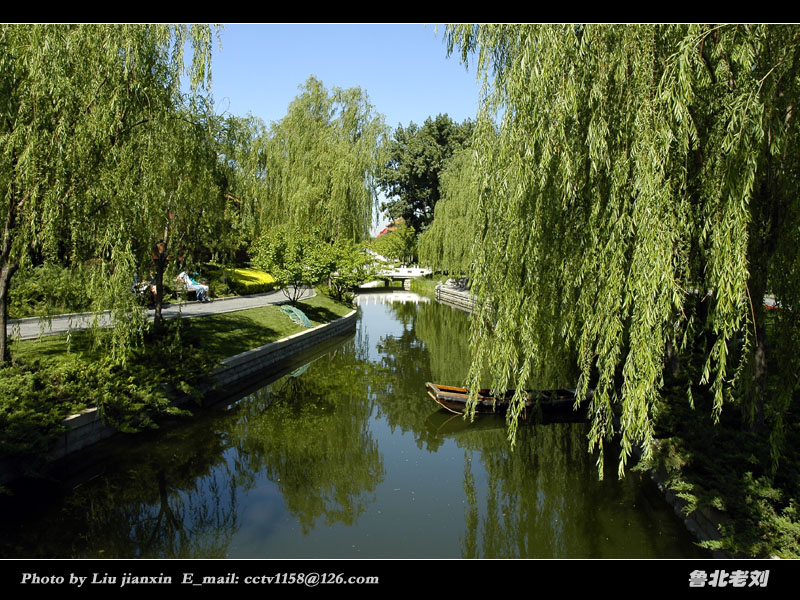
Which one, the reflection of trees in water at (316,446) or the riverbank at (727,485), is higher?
the riverbank at (727,485)

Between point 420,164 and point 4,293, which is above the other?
point 420,164

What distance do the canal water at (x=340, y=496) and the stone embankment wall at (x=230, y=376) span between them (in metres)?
0.31

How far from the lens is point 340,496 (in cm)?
745

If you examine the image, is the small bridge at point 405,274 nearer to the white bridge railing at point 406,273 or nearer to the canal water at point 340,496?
the white bridge railing at point 406,273

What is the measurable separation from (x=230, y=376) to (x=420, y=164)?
3584 centimetres

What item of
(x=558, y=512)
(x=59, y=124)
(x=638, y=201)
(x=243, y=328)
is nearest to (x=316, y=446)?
(x=558, y=512)

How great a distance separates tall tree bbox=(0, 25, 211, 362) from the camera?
7.71m

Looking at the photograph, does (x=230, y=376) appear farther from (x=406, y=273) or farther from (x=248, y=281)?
(x=406, y=273)

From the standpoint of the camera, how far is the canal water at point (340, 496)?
6082 millimetres

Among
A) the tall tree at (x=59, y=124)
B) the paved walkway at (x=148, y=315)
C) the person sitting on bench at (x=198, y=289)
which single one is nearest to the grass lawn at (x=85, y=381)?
the paved walkway at (x=148, y=315)

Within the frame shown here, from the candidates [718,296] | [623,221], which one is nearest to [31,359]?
[623,221]

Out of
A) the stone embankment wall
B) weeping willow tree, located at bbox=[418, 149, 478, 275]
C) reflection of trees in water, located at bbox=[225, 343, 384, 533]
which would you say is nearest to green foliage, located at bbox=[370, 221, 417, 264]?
weeping willow tree, located at bbox=[418, 149, 478, 275]

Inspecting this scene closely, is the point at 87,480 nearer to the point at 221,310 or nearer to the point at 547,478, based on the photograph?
the point at 547,478

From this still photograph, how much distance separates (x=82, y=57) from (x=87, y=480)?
6371mm
